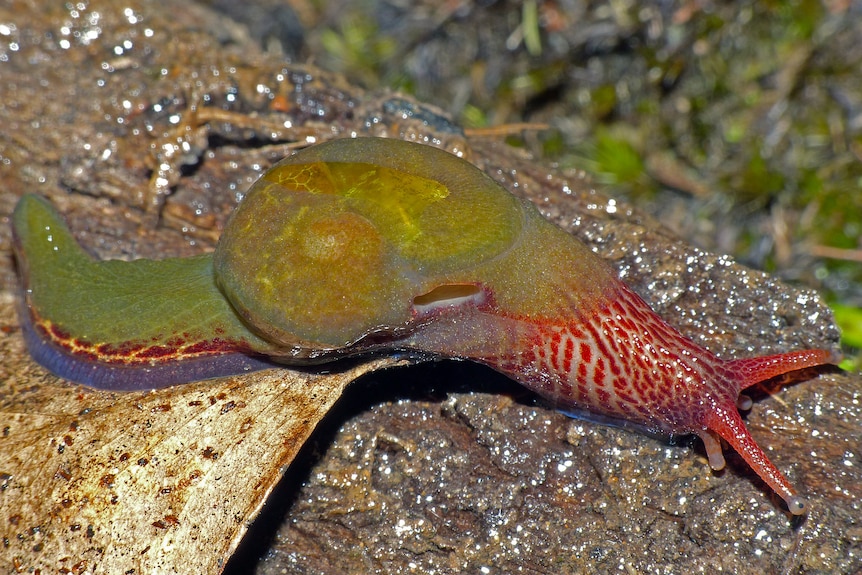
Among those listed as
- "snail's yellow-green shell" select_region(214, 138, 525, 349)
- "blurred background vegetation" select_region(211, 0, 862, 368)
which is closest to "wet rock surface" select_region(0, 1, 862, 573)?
"snail's yellow-green shell" select_region(214, 138, 525, 349)

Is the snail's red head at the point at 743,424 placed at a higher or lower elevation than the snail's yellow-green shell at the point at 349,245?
lower

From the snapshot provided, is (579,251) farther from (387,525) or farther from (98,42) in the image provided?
(98,42)

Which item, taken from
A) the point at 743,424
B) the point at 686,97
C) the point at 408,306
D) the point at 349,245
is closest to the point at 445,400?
the point at 408,306

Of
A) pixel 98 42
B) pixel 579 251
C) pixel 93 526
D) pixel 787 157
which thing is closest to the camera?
pixel 93 526

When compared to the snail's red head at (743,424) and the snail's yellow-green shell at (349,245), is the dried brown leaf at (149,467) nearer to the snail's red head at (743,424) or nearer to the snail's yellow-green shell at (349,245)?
the snail's yellow-green shell at (349,245)

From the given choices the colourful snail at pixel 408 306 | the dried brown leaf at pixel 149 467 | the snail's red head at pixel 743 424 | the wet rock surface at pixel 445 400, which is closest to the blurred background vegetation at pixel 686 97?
the wet rock surface at pixel 445 400

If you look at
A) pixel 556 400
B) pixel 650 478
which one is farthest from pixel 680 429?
pixel 556 400
